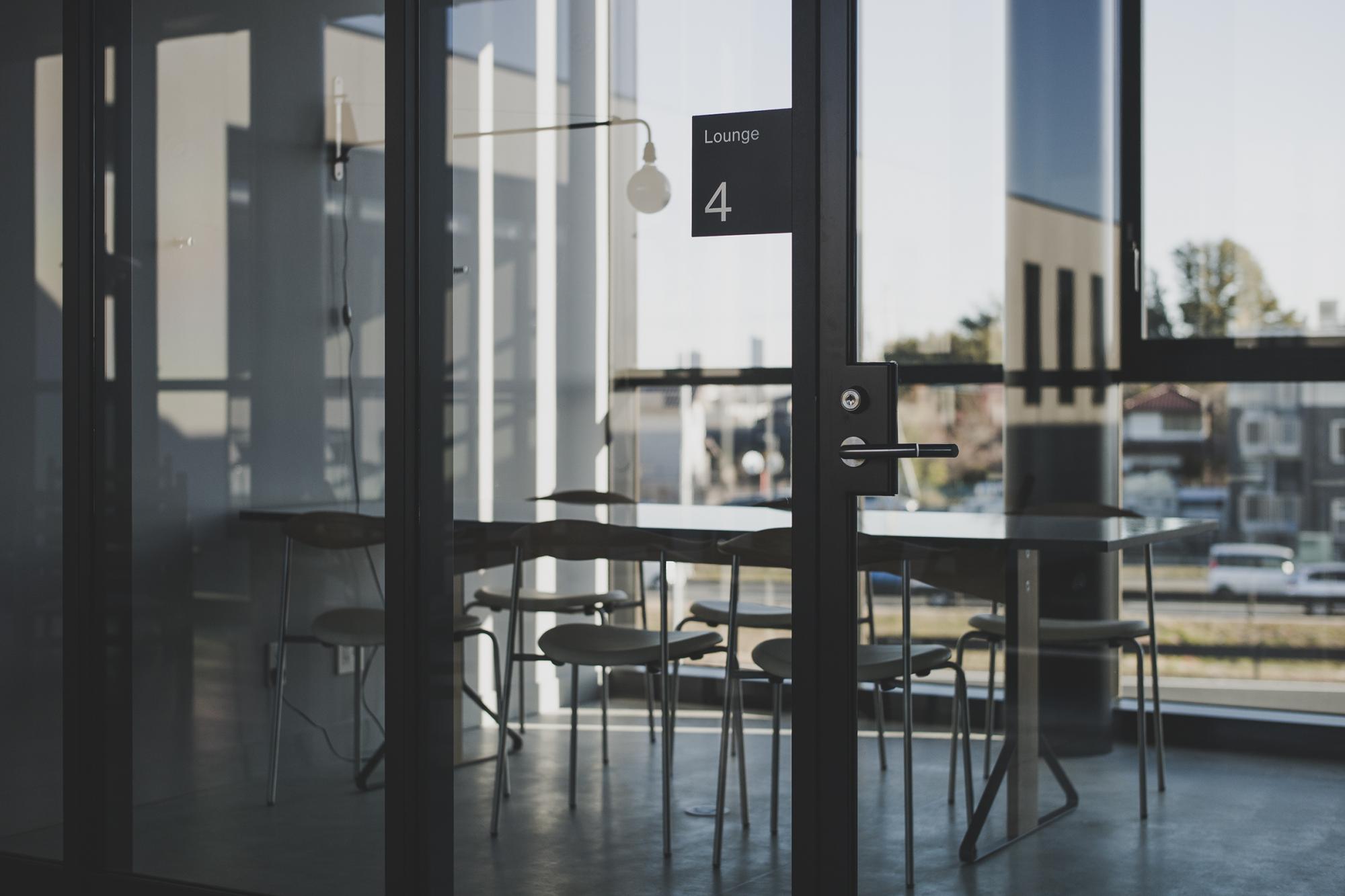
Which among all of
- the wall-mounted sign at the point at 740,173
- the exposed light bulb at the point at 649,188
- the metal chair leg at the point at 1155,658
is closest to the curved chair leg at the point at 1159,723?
the metal chair leg at the point at 1155,658

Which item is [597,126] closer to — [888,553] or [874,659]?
[888,553]

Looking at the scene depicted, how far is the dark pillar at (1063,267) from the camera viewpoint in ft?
10.1

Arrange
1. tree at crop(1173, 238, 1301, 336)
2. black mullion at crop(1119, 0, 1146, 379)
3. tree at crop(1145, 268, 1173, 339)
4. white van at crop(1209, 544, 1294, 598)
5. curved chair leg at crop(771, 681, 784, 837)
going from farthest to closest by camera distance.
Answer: white van at crop(1209, 544, 1294, 598) → tree at crop(1173, 238, 1301, 336) → tree at crop(1145, 268, 1173, 339) → black mullion at crop(1119, 0, 1146, 379) → curved chair leg at crop(771, 681, 784, 837)

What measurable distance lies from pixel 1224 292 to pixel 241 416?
313cm

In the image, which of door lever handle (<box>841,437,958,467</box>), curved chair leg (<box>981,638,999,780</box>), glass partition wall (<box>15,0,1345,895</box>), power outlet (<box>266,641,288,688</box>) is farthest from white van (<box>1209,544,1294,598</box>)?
power outlet (<box>266,641,288,688</box>)

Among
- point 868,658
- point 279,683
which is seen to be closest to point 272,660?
point 279,683

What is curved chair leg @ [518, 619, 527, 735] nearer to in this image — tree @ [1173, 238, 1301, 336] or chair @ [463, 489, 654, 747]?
chair @ [463, 489, 654, 747]

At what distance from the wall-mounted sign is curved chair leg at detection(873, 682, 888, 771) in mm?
817

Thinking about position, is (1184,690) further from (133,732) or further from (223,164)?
(223,164)

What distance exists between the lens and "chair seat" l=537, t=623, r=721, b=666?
2713mm

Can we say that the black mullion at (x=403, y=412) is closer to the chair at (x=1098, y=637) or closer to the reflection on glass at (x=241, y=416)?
the reflection on glass at (x=241, y=416)

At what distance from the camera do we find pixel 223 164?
3340 millimetres

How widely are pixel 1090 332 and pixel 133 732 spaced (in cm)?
254

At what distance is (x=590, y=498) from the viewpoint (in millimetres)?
2680
